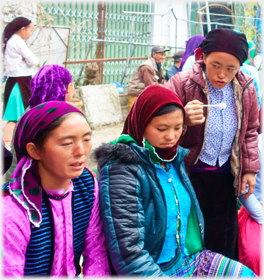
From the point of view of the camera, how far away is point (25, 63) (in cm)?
484

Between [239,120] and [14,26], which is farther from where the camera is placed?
[14,26]

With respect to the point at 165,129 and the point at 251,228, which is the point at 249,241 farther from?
the point at 165,129

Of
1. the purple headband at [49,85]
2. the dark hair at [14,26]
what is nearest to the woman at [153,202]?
the purple headband at [49,85]

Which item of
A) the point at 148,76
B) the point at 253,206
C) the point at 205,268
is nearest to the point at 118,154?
the point at 205,268

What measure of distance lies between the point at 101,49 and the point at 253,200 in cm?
733

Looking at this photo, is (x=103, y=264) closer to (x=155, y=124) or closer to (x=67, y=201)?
(x=67, y=201)

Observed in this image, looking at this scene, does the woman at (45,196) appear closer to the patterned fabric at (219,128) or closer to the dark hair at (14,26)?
the patterned fabric at (219,128)

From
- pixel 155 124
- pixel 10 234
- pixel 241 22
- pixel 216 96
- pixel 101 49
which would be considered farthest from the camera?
pixel 241 22

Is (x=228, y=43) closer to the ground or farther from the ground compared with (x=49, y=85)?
farther from the ground

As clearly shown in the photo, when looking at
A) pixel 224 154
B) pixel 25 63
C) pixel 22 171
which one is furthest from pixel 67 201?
pixel 25 63

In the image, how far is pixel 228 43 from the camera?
2.20 meters

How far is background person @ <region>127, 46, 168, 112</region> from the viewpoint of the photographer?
22.5ft

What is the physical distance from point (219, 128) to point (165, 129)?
612mm

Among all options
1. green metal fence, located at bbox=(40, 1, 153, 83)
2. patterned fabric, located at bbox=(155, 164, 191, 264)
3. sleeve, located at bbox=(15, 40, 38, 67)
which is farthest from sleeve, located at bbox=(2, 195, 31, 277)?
green metal fence, located at bbox=(40, 1, 153, 83)
